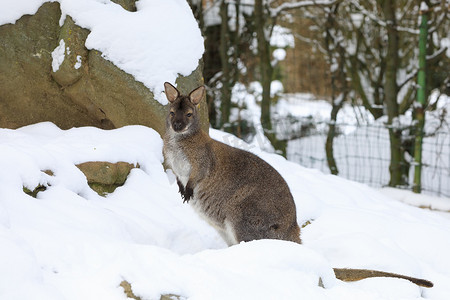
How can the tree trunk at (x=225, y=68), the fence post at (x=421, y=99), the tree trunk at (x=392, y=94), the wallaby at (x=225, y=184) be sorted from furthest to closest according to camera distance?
the tree trunk at (x=225, y=68)
the tree trunk at (x=392, y=94)
the fence post at (x=421, y=99)
the wallaby at (x=225, y=184)

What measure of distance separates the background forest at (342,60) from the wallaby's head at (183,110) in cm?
450

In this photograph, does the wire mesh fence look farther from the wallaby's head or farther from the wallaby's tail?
the wallaby's tail

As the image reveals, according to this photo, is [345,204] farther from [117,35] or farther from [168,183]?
[117,35]

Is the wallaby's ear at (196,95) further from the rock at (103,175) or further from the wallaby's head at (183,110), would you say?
the rock at (103,175)

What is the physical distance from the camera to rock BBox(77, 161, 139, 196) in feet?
15.4

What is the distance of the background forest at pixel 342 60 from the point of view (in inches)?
342

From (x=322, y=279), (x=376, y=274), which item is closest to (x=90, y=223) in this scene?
(x=322, y=279)

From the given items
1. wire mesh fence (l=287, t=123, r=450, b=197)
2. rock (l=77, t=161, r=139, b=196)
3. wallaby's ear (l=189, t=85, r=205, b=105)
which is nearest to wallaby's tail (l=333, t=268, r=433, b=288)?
wallaby's ear (l=189, t=85, r=205, b=105)

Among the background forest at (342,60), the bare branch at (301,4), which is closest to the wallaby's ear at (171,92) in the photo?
the background forest at (342,60)

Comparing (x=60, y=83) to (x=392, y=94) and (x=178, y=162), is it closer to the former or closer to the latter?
(x=178, y=162)

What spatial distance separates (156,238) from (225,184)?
2.09 feet

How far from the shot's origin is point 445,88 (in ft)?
30.2

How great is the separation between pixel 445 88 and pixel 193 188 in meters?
6.14

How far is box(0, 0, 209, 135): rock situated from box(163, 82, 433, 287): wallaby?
108 centimetres
